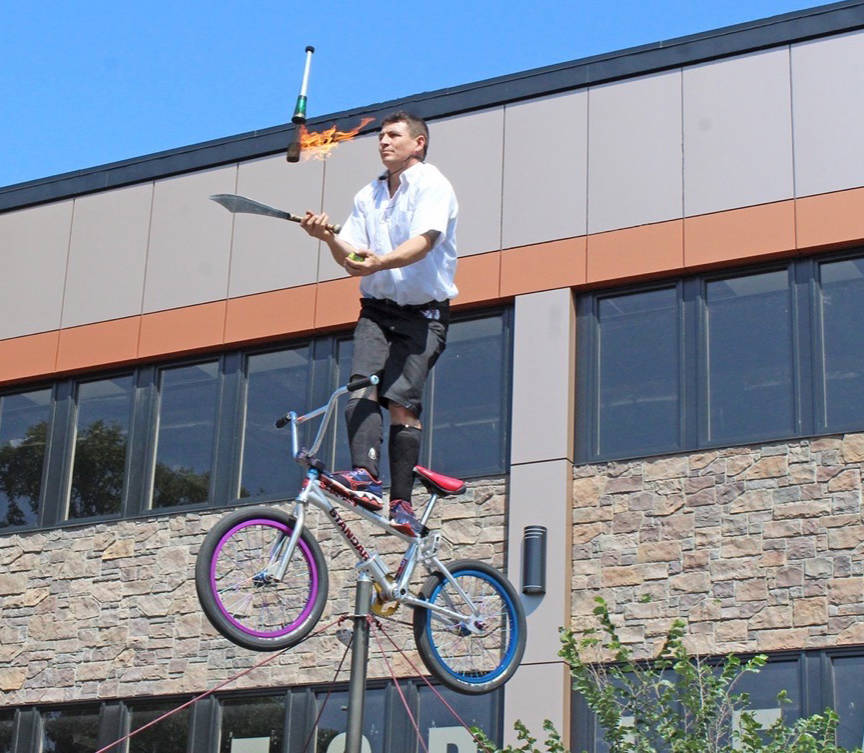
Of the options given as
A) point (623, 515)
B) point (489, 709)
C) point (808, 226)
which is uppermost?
point (808, 226)

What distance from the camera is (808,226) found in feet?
54.1

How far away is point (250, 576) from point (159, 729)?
8.70 metres

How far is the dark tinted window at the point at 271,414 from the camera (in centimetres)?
1839

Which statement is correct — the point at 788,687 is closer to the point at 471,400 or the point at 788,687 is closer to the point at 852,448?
the point at 852,448

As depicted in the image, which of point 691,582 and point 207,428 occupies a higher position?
point 207,428

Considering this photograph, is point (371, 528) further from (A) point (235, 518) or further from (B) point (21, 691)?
(A) point (235, 518)

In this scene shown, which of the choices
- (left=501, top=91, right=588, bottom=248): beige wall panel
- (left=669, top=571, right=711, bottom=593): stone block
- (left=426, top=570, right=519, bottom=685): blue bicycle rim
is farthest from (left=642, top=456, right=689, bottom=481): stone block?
(left=426, top=570, right=519, bottom=685): blue bicycle rim

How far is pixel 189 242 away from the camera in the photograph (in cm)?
1959

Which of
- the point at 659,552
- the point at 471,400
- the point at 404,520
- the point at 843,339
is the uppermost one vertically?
the point at 843,339

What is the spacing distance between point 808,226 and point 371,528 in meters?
5.15

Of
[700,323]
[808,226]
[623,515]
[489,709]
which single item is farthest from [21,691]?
[808,226]

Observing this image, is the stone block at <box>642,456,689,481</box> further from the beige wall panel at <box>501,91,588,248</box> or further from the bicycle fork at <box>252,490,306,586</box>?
the bicycle fork at <box>252,490,306,586</box>

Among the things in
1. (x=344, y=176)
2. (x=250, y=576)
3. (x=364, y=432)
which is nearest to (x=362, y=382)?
(x=364, y=432)

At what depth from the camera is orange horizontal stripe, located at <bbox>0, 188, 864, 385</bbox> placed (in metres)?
16.6
